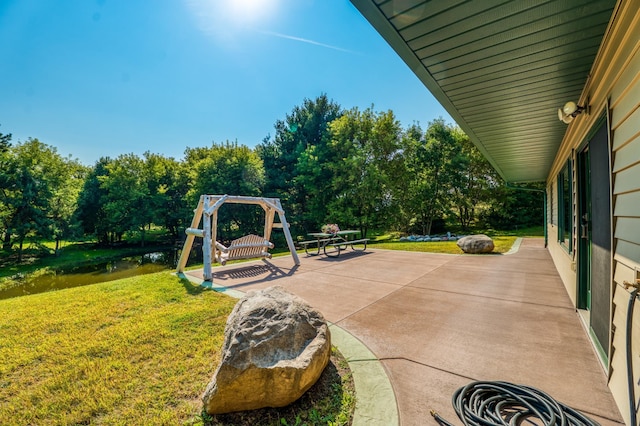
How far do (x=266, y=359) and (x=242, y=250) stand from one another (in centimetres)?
487

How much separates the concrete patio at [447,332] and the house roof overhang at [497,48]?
243 centimetres

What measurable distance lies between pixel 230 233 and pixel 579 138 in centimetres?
1887

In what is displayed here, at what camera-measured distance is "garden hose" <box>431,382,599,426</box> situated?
1.51 m

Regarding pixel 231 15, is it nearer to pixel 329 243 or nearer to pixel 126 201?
pixel 329 243

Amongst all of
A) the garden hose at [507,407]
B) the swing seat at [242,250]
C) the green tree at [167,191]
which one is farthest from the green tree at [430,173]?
the garden hose at [507,407]

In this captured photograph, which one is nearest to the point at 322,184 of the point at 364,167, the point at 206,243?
the point at 364,167

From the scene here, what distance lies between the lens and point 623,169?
1583 millimetres

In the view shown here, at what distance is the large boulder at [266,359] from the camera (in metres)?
1.63

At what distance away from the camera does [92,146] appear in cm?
2195

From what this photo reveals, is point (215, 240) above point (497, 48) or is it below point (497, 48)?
below

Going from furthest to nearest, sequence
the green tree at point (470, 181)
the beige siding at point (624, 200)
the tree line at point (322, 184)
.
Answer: the green tree at point (470, 181) → the tree line at point (322, 184) → the beige siding at point (624, 200)

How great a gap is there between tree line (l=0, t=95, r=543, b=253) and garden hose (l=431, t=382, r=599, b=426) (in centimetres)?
1476

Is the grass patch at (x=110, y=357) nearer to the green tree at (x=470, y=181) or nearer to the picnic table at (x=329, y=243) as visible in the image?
the picnic table at (x=329, y=243)

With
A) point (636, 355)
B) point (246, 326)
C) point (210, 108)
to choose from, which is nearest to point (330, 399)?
point (246, 326)
